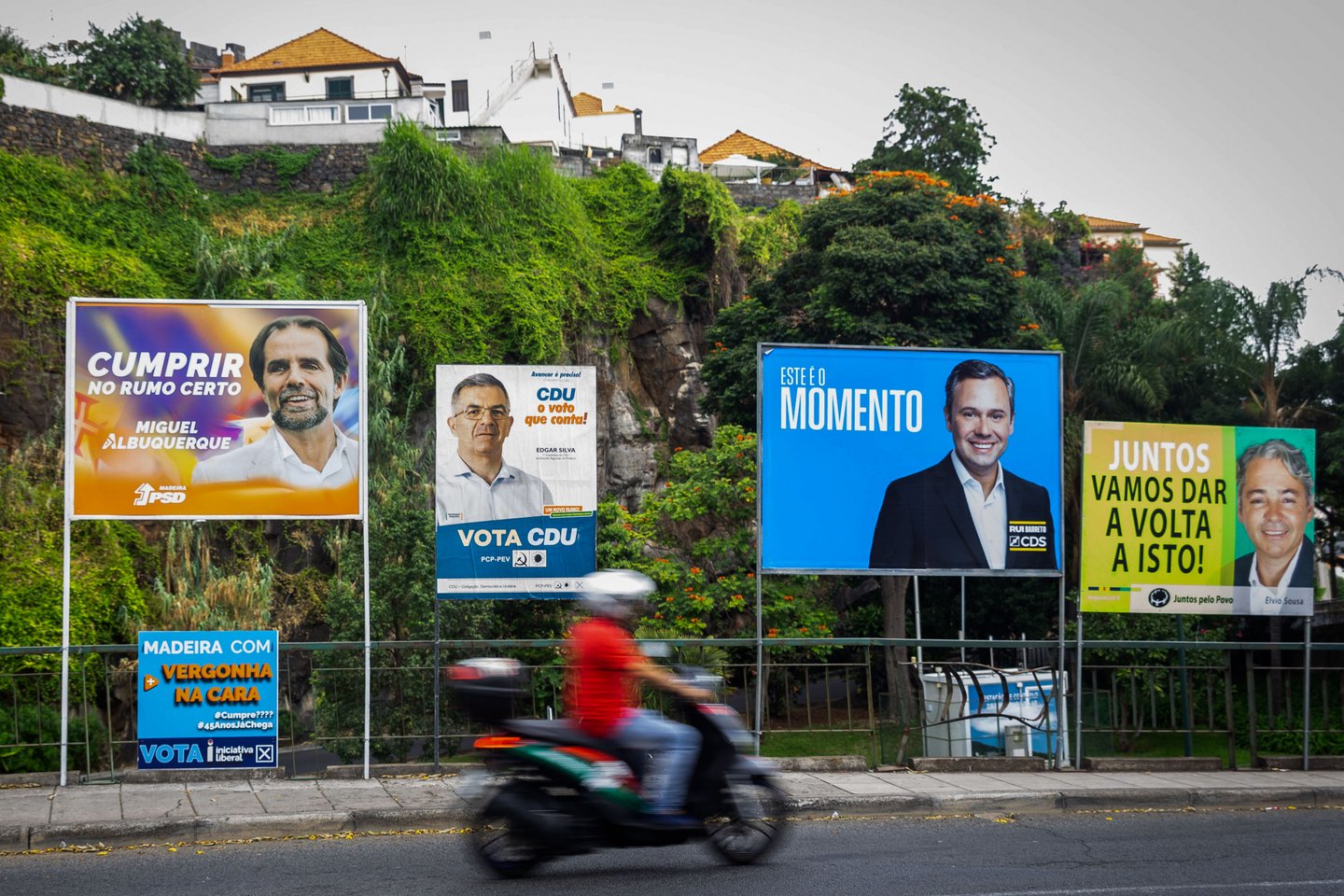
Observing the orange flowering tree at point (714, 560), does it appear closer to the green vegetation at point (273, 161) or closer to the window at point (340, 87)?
the green vegetation at point (273, 161)

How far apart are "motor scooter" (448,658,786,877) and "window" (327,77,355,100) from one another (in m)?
44.6

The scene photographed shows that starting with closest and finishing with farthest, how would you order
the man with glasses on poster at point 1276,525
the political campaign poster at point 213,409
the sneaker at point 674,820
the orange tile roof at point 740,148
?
Answer: the sneaker at point 674,820 → the political campaign poster at point 213,409 → the man with glasses on poster at point 1276,525 → the orange tile roof at point 740,148

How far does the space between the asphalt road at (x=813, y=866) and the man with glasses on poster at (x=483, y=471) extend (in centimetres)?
399

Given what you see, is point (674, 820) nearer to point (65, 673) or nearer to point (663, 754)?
point (663, 754)

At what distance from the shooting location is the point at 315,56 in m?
48.9

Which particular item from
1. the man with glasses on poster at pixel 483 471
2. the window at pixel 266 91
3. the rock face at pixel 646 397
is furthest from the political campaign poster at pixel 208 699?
the window at pixel 266 91

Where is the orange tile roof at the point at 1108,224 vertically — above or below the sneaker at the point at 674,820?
above

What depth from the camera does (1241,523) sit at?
47.0 ft

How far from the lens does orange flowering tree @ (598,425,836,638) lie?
889 inches

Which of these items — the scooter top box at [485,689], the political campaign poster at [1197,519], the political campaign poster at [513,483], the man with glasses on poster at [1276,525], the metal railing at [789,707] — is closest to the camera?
the scooter top box at [485,689]

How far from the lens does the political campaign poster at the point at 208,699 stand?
38.5 feet

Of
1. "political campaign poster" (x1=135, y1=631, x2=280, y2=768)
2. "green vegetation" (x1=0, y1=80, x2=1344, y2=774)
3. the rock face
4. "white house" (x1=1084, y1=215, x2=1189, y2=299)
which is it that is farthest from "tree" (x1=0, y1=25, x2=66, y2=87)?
"white house" (x1=1084, y1=215, x2=1189, y2=299)

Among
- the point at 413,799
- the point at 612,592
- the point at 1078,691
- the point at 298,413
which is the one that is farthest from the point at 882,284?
the point at 612,592

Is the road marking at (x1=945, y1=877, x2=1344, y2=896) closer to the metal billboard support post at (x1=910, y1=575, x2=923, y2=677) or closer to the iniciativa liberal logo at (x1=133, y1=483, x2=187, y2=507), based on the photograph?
the metal billboard support post at (x1=910, y1=575, x2=923, y2=677)
